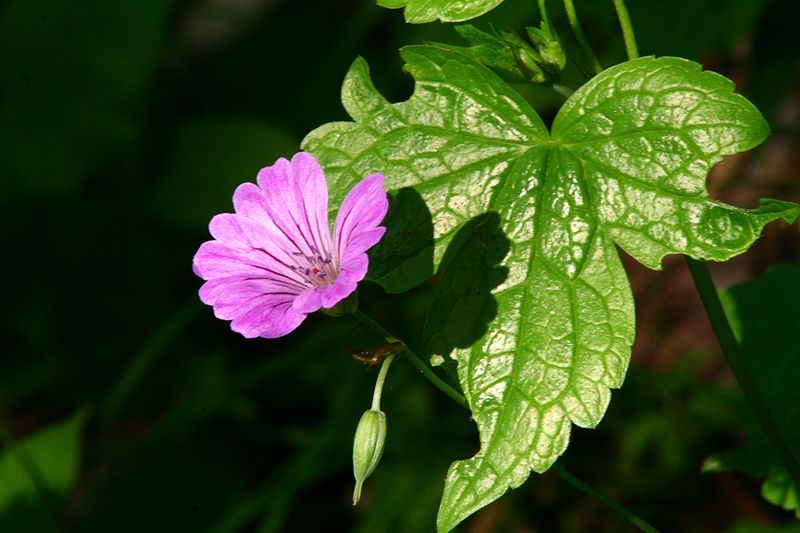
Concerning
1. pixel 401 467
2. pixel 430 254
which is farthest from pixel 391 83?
pixel 430 254

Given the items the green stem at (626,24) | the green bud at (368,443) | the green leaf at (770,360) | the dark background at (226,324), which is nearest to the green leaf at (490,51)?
the green stem at (626,24)

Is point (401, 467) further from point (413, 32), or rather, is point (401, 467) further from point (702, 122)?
point (702, 122)

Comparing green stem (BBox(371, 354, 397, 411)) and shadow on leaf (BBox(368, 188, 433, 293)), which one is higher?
shadow on leaf (BBox(368, 188, 433, 293))

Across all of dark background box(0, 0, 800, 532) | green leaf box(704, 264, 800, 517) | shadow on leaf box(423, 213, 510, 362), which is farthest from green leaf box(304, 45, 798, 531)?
dark background box(0, 0, 800, 532)

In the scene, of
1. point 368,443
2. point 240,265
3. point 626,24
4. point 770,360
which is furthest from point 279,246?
point 770,360

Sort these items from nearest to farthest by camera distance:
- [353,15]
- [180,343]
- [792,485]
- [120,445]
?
1. [792,485]
2. [120,445]
3. [180,343]
4. [353,15]

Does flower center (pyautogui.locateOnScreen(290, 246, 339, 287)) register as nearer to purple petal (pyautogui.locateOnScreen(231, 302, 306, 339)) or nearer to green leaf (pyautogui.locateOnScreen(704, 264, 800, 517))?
purple petal (pyautogui.locateOnScreen(231, 302, 306, 339))

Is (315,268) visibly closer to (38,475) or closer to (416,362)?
(416,362)
